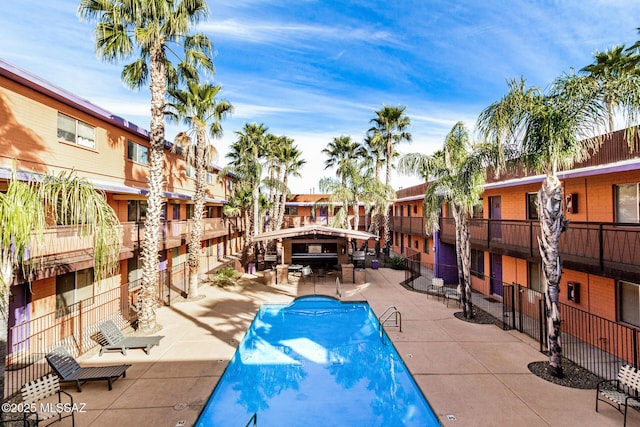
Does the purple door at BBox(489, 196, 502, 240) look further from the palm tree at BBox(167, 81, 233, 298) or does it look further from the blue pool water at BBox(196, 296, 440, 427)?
the palm tree at BBox(167, 81, 233, 298)

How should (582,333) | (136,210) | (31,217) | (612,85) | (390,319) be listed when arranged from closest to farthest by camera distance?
(31,217) < (612,85) < (582,333) < (390,319) < (136,210)

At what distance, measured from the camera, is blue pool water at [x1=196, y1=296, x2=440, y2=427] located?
827 cm

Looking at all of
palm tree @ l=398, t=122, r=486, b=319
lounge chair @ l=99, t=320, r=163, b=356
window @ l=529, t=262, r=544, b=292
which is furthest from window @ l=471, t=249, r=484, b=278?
lounge chair @ l=99, t=320, r=163, b=356

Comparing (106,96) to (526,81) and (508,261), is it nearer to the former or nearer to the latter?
(526,81)

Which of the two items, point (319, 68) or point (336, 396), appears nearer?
point (336, 396)

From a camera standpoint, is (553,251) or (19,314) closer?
(553,251)

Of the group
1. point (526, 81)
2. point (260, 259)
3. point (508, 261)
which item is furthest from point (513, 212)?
point (260, 259)

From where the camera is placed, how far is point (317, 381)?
1015 cm

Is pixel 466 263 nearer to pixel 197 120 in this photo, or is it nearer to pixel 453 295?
pixel 453 295

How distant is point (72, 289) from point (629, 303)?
21.9m

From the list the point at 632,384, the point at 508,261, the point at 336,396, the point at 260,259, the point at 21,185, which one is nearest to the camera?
the point at 21,185

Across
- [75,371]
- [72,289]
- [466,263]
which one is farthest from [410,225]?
[75,371]

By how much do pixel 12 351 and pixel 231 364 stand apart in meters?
7.38

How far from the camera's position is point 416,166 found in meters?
16.5
